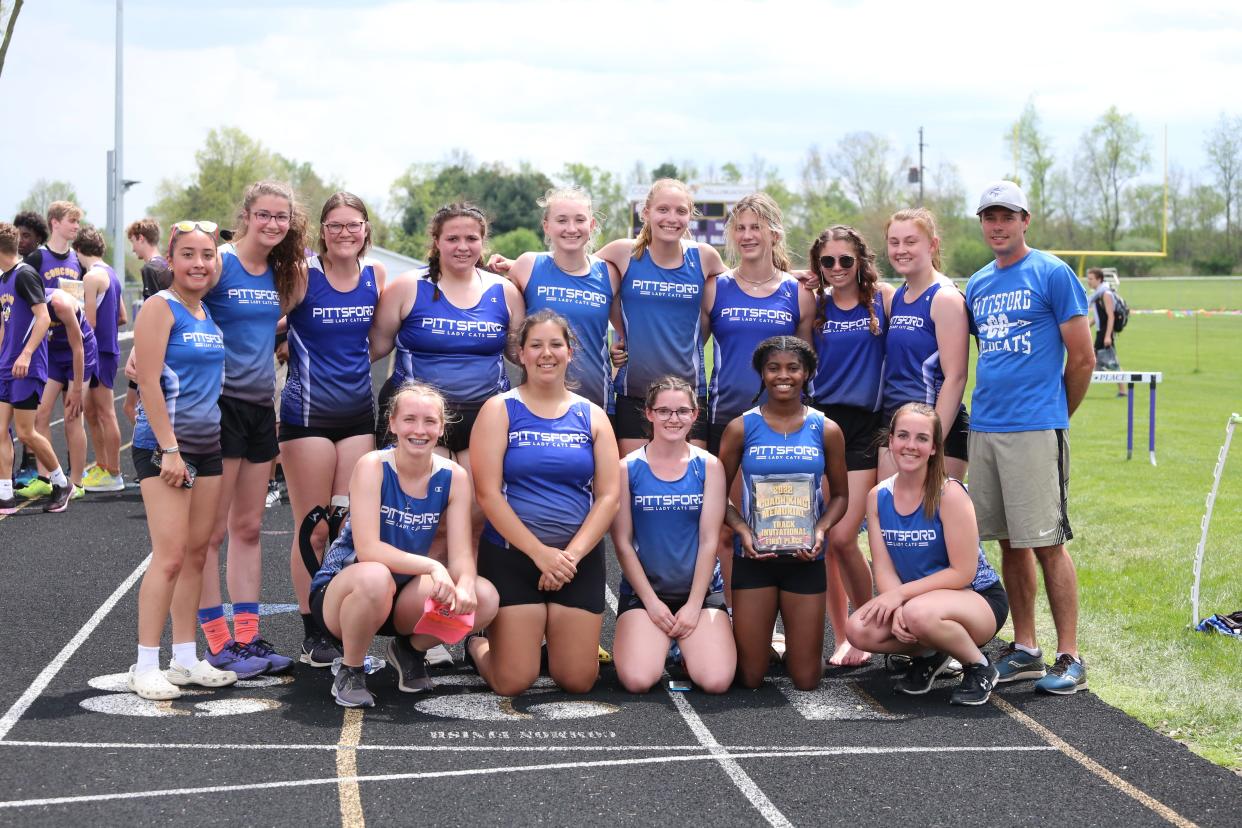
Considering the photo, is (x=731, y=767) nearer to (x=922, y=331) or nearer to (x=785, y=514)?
(x=785, y=514)

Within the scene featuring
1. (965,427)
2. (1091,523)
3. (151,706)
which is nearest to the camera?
(151,706)

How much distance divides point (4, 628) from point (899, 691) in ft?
14.3

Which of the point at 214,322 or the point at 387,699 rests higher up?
the point at 214,322

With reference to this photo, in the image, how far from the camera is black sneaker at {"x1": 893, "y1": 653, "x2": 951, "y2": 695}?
5812mm

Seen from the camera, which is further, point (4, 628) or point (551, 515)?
point (4, 628)

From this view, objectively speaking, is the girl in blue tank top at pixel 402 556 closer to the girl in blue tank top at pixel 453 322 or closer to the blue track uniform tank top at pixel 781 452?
the girl in blue tank top at pixel 453 322

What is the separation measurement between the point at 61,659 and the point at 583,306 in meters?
2.88

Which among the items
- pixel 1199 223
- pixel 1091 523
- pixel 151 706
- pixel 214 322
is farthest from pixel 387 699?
pixel 1199 223

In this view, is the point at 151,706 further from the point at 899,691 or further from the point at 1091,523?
the point at 1091,523

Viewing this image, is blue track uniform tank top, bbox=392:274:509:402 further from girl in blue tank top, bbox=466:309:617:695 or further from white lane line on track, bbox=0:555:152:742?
white lane line on track, bbox=0:555:152:742

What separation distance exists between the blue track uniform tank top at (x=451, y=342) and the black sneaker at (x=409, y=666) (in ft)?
3.75

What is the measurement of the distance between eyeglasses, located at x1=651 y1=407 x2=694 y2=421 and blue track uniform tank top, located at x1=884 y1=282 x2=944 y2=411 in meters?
1.01

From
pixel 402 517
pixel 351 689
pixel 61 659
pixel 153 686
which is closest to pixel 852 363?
pixel 402 517

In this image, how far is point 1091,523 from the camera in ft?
33.9
